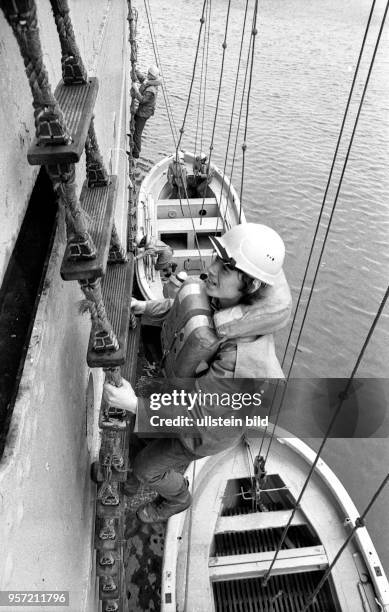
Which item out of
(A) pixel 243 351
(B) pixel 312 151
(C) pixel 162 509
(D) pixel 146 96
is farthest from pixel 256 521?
(B) pixel 312 151

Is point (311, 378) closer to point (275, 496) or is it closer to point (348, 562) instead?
point (275, 496)

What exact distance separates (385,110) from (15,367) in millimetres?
17407

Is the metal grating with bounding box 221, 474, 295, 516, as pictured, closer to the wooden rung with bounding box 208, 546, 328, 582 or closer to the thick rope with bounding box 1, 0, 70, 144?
the wooden rung with bounding box 208, 546, 328, 582

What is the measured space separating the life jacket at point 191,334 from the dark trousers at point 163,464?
543mm

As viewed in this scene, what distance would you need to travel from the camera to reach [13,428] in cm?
109

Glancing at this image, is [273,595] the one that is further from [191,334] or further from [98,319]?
[98,319]

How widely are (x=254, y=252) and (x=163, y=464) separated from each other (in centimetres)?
174

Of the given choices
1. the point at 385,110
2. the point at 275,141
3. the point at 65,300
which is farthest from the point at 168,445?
the point at 385,110

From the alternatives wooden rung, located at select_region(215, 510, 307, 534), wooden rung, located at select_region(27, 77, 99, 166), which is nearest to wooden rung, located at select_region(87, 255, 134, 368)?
wooden rung, located at select_region(27, 77, 99, 166)

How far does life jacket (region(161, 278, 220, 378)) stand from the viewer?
2.52 meters

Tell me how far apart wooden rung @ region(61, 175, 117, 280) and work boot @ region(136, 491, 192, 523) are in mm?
2921

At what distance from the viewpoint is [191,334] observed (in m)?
2.54

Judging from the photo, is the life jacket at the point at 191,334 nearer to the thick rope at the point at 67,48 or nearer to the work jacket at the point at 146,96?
the thick rope at the point at 67,48

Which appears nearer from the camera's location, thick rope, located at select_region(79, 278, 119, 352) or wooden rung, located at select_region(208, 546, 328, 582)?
thick rope, located at select_region(79, 278, 119, 352)
